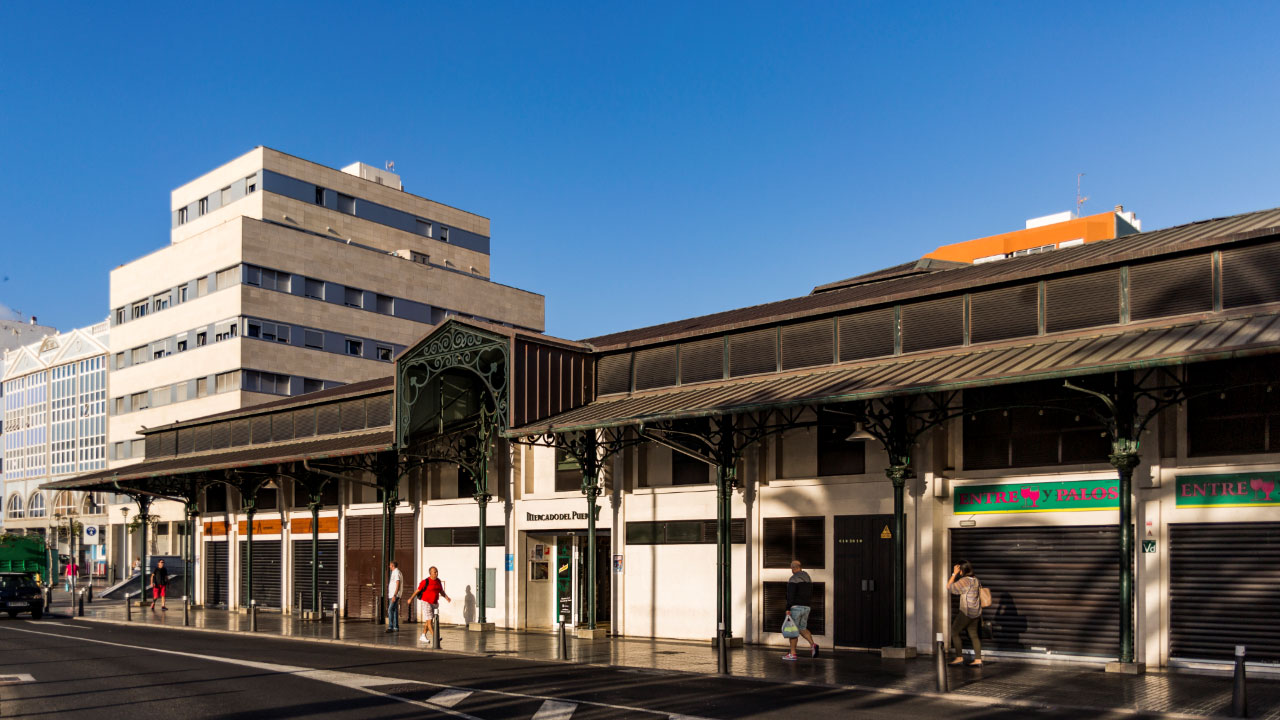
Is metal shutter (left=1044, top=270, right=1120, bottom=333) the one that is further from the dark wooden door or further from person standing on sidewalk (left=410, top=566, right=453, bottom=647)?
person standing on sidewalk (left=410, top=566, right=453, bottom=647)

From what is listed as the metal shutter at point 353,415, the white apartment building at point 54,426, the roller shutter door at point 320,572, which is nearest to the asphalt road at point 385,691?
the metal shutter at point 353,415

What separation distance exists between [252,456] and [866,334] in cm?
2218

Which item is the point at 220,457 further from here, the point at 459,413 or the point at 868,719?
the point at 868,719

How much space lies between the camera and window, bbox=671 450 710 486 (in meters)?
24.3

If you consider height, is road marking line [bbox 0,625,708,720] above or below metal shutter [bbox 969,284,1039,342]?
below

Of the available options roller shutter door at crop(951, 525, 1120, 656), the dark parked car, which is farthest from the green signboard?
the dark parked car

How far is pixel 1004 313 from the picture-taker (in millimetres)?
19219

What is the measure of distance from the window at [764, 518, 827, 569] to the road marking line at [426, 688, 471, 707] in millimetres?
8666

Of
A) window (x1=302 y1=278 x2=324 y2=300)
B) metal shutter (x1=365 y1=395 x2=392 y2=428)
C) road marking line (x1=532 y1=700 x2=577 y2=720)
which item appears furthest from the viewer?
window (x1=302 y1=278 x2=324 y2=300)

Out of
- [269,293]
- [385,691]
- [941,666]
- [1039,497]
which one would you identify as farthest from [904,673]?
[269,293]

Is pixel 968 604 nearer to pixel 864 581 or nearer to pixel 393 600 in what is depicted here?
pixel 864 581

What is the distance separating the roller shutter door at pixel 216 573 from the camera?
1593 inches

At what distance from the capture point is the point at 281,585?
36.7 metres

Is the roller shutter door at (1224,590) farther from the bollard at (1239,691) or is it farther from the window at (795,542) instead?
the window at (795,542)
